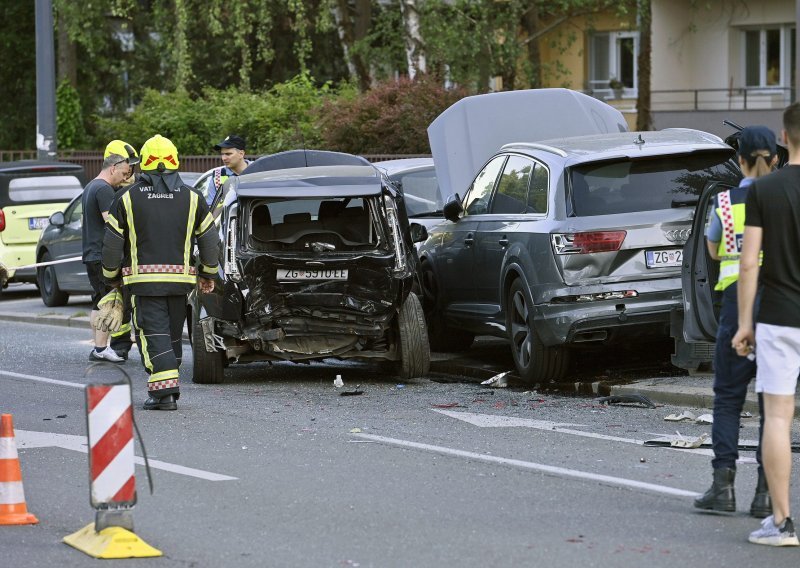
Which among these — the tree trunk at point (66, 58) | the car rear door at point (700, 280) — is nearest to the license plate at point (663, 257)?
the car rear door at point (700, 280)

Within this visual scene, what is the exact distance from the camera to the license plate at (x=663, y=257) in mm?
11570

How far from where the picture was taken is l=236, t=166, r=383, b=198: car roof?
12.2 m

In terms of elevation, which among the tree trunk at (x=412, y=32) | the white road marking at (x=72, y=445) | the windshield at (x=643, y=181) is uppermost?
the tree trunk at (x=412, y=32)

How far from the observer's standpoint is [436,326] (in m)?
14.4

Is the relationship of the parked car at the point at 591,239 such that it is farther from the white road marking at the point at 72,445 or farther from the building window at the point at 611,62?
the building window at the point at 611,62

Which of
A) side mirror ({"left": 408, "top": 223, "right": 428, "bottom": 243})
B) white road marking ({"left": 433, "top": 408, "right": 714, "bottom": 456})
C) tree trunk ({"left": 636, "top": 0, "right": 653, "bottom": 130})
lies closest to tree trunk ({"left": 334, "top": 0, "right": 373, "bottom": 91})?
tree trunk ({"left": 636, "top": 0, "right": 653, "bottom": 130})

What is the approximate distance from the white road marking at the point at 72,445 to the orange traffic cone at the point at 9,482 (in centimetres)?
125

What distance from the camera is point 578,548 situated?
6816 mm

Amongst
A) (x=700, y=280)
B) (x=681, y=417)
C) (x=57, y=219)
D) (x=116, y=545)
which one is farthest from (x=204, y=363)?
(x=57, y=219)

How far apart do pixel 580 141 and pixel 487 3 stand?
57.8 feet

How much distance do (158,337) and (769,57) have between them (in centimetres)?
2701

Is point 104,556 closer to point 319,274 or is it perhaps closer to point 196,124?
point 319,274

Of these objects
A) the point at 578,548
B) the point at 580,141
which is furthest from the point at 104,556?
the point at 580,141

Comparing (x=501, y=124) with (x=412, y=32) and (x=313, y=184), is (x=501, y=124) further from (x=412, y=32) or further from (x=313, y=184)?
(x=412, y=32)
